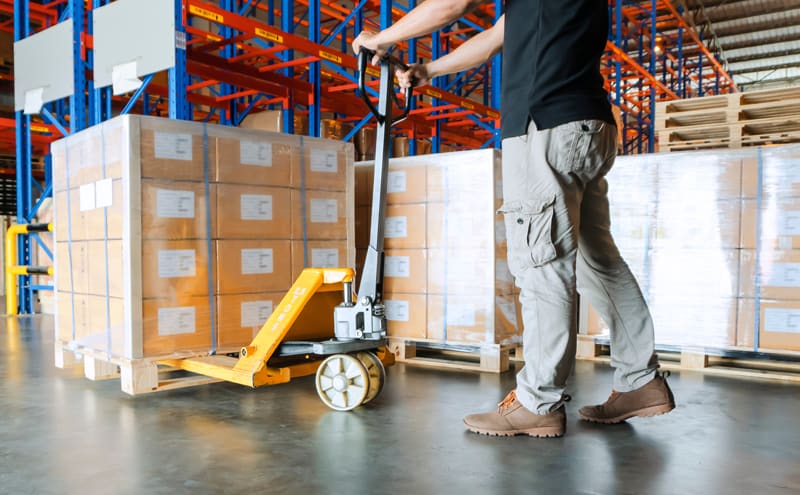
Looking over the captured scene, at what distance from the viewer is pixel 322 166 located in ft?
13.8

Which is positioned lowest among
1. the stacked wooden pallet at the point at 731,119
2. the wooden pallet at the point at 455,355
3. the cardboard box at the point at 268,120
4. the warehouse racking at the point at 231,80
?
the wooden pallet at the point at 455,355

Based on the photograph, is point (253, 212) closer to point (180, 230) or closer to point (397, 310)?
point (180, 230)

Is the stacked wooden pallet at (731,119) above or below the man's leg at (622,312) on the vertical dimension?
above

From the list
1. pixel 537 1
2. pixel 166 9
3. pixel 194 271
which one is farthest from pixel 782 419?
pixel 166 9

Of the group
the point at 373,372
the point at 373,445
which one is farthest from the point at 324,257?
the point at 373,445

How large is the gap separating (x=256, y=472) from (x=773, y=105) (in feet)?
17.3

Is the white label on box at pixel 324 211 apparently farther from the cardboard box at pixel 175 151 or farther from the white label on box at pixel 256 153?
the cardboard box at pixel 175 151

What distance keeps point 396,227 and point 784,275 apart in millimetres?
2415

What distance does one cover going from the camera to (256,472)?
2197 millimetres

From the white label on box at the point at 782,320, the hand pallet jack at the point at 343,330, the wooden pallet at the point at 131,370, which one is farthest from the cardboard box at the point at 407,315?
the white label on box at the point at 782,320

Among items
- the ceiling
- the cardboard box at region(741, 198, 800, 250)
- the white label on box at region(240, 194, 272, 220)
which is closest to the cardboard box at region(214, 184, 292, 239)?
the white label on box at region(240, 194, 272, 220)

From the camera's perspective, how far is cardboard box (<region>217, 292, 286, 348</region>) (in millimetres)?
3703

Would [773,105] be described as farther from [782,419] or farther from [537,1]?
[537,1]

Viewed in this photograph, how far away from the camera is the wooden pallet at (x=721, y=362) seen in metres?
3.89
